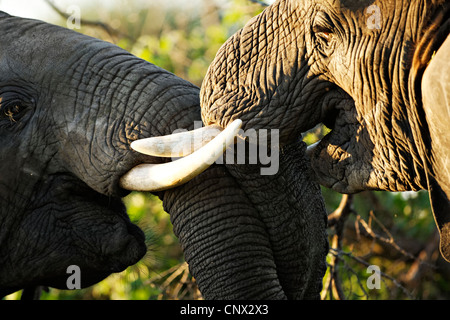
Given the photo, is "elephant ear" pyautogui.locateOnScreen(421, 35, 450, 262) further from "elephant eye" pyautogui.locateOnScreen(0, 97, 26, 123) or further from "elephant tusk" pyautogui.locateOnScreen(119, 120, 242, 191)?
"elephant eye" pyautogui.locateOnScreen(0, 97, 26, 123)

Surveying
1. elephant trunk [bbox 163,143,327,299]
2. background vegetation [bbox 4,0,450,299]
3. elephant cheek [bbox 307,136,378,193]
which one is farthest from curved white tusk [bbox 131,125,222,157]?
background vegetation [bbox 4,0,450,299]

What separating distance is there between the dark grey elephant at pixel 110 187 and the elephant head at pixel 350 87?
39 cm

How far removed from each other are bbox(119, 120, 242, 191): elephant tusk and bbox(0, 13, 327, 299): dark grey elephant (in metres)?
0.01

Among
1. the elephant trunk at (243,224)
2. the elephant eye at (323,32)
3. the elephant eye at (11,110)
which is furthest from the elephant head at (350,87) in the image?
the elephant eye at (11,110)

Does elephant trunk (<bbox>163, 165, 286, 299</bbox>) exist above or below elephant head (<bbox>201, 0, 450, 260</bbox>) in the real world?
below

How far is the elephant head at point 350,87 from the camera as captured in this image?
2273 millimetres

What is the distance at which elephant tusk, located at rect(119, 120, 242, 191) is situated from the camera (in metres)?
2.58

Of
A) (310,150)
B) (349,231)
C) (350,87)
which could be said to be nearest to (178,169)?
(310,150)

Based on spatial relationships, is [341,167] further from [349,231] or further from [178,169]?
[349,231]

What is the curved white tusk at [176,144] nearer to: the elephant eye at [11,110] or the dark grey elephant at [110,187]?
the dark grey elephant at [110,187]

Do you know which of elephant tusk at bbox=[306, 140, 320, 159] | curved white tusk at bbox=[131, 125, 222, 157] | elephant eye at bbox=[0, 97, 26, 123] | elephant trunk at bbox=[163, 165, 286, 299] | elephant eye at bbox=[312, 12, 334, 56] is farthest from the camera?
elephant eye at bbox=[0, 97, 26, 123]

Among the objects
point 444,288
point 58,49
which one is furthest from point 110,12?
point 58,49

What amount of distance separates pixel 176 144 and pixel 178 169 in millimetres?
122
